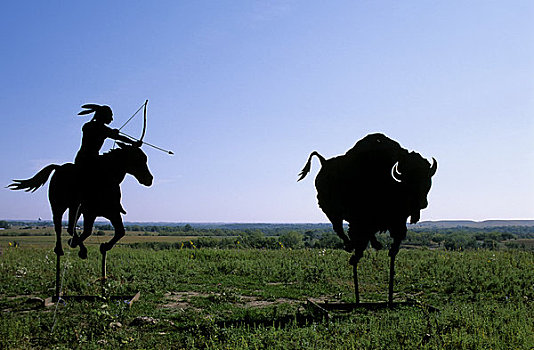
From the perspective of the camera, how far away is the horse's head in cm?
887

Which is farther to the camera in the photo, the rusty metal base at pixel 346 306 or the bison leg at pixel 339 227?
the bison leg at pixel 339 227

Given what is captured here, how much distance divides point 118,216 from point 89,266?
13.5 ft

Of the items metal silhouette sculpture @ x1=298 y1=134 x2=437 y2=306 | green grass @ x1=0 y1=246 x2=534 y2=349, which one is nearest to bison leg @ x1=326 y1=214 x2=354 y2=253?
metal silhouette sculpture @ x1=298 y1=134 x2=437 y2=306

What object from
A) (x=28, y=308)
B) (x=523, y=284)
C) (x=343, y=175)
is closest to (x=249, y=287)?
(x=343, y=175)

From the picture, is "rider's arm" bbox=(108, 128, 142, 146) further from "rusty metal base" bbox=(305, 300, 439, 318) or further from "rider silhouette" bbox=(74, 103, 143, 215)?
"rusty metal base" bbox=(305, 300, 439, 318)

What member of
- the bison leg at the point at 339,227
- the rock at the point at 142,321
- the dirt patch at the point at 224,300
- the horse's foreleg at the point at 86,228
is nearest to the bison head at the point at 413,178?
the bison leg at the point at 339,227

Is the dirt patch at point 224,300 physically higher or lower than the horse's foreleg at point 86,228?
lower

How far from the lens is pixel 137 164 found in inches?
357

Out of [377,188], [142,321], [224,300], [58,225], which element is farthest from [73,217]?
[377,188]

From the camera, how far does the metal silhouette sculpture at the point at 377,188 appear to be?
307 inches

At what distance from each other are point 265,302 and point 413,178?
4.07 m

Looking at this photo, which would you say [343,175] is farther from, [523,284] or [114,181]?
[523,284]

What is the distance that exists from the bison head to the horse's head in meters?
5.37

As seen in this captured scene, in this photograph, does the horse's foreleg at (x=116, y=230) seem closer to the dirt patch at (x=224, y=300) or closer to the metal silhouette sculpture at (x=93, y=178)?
the metal silhouette sculpture at (x=93, y=178)
